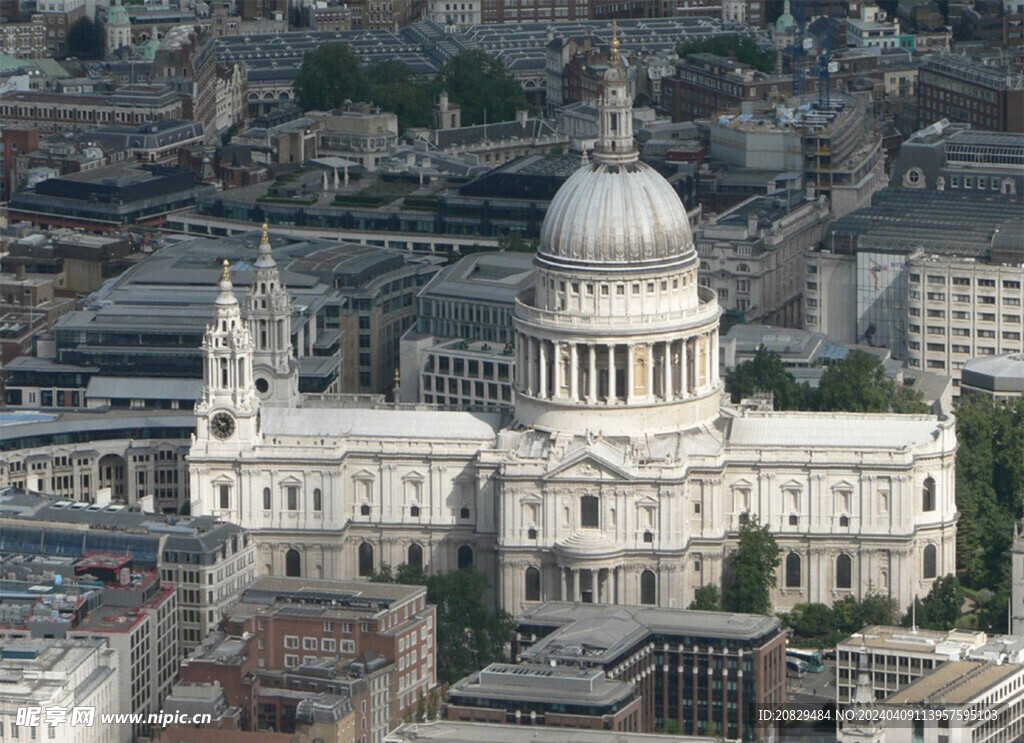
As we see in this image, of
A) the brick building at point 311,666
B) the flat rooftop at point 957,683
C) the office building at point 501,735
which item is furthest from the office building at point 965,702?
the brick building at point 311,666

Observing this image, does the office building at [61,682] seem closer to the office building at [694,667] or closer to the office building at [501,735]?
the office building at [501,735]

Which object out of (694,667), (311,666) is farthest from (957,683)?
(311,666)

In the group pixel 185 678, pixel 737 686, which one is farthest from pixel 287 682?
pixel 737 686

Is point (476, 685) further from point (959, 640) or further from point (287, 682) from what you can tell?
point (959, 640)

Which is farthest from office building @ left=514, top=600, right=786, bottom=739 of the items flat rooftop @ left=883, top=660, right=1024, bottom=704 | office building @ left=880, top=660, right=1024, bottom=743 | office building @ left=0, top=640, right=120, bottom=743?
office building @ left=0, top=640, right=120, bottom=743

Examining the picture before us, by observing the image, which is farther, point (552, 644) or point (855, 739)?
point (552, 644)
